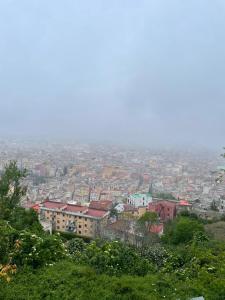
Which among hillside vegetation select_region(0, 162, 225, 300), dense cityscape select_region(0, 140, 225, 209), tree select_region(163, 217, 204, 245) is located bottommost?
dense cityscape select_region(0, 140, 225, 209)

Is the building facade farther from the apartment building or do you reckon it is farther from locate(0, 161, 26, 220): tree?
locate(0, 161, 26, 220): tree

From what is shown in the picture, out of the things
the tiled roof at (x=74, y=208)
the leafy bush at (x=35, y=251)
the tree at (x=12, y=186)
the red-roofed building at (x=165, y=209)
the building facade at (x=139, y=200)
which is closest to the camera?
the leafy bush at (x=35, y=251)

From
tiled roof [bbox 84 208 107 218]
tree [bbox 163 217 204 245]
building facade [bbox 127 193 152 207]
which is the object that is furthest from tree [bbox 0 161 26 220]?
building facade [bbox 127 193 152 207]

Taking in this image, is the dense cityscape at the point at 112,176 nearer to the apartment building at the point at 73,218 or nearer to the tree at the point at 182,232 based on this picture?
the apartment building at the point at 73,218

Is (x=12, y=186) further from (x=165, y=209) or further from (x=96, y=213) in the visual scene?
(x=165, y=209)

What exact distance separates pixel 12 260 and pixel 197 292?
105 inches

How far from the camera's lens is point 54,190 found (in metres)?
45.6

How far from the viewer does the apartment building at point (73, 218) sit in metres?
23.8

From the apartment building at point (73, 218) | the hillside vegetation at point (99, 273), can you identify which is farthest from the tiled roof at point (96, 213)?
the hillside vegetation at point (99, 273)

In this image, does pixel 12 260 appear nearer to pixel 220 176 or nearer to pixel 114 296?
pixel 114 296

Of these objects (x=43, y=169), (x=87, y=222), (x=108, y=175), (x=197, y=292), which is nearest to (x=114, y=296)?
(x=197, y=292)

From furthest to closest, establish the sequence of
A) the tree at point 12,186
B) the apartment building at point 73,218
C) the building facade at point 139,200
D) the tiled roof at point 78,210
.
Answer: the building facade at point 139,200 < the tiled roof at point 78,210 < the apartment building at point 73,218 < the tree at point 12,186

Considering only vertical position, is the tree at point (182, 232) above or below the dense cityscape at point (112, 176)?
above

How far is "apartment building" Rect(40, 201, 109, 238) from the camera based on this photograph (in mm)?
23837
